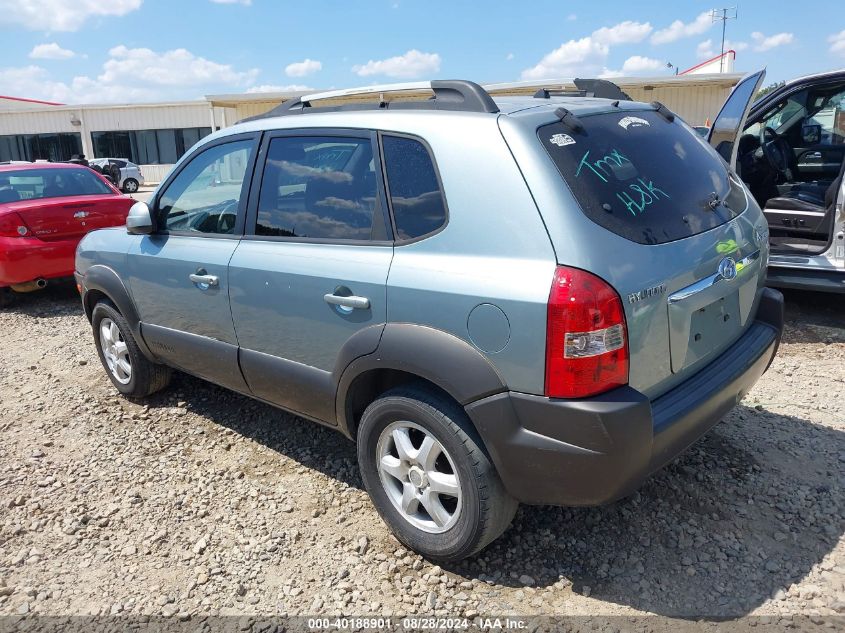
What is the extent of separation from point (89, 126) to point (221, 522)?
122 ft

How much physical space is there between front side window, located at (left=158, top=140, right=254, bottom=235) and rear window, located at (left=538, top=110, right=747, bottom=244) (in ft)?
5.89

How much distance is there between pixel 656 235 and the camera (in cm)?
243

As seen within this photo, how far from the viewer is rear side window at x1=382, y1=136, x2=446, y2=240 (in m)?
2.57

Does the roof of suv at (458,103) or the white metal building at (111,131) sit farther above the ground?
the white metal building at (111,131)

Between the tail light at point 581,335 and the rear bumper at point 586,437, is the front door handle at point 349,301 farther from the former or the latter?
the tail light at point 581,335

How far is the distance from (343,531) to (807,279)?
4.32m

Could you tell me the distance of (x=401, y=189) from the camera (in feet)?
8.84

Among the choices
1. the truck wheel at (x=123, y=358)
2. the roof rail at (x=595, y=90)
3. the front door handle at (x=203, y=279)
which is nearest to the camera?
the front door handle at (x=203, y=279)

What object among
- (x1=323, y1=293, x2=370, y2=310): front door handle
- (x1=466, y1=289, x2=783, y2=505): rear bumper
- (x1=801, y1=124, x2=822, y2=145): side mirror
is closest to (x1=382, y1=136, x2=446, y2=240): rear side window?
(x1=323, y1=293, x2=370, y2=310): front door handle

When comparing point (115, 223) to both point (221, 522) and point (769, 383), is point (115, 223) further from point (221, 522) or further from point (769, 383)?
point (769, 383)

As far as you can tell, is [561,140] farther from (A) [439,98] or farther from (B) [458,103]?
(A) [439,98]

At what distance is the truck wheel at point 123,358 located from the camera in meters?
4.41

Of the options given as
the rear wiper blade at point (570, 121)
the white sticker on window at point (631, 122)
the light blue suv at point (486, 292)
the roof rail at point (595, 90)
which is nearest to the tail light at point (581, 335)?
the light blue suv at point (486, 292)

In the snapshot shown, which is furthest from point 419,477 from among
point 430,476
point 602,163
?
point 602,163
